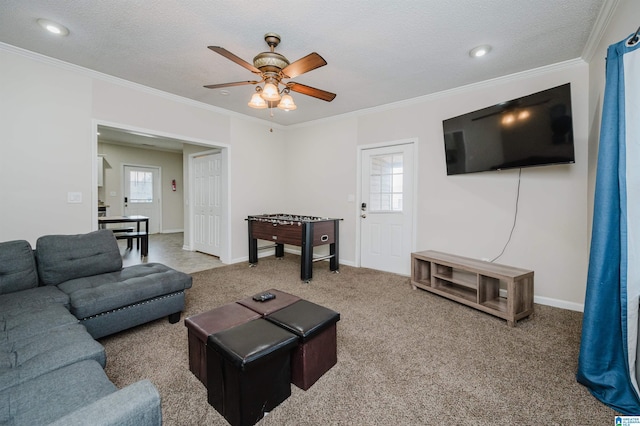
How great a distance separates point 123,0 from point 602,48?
152 inches

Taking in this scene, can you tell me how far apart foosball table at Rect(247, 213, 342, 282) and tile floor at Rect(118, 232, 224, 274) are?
879 millimetres

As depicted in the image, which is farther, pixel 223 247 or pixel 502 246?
pixel 223 247

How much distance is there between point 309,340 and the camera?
1.69m

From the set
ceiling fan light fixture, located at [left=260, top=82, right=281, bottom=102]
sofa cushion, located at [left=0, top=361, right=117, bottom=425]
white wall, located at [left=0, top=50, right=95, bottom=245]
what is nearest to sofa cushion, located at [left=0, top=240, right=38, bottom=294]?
white wall, located at [left=0, top=50, right=95, bottom=245]

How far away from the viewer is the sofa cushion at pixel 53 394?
37.9 inches

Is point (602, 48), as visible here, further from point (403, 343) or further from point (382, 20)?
point (403, 343)

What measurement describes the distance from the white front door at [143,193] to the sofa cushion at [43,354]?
7637 millimetres

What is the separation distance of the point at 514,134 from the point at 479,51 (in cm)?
91

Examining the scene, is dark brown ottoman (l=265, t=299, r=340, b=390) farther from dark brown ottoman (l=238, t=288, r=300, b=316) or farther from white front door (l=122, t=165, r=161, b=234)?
white front door (l=122, t=165, r=161, b=234)

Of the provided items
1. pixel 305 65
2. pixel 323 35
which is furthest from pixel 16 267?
pixel 323 35

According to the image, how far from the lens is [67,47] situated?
8.81ft

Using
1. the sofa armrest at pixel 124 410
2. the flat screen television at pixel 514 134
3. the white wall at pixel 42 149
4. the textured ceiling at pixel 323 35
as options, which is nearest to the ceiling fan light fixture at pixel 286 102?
the textured ceiling at pixel 323 35

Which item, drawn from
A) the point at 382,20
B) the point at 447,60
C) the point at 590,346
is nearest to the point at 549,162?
the point at 447,60

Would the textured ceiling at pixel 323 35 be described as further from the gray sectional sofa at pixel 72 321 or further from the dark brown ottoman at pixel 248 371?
the dark brown ottoman at pixel 248 371
